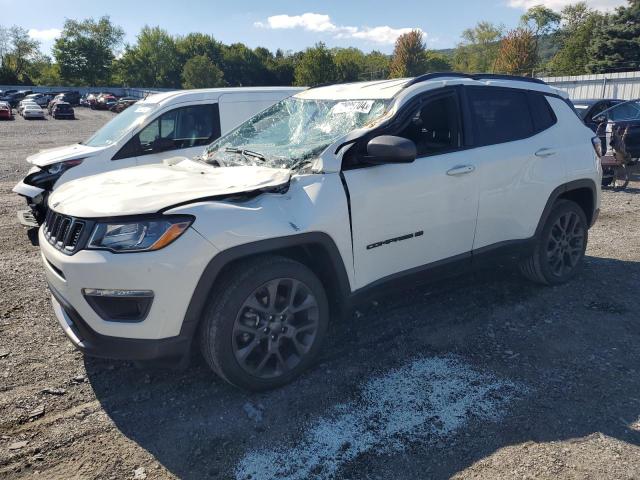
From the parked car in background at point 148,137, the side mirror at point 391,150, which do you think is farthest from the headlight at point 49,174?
the side mirror at point 391,150

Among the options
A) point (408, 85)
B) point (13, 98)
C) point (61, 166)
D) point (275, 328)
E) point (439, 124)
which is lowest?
point (275, 328)

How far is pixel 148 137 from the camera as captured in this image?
22.8ft

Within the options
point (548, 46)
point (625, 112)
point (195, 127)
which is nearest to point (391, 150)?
point (195, 127)

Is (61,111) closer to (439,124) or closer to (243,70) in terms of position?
(439,124)

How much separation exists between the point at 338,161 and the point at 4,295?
11.8 feet

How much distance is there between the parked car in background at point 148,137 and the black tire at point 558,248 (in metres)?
4.11

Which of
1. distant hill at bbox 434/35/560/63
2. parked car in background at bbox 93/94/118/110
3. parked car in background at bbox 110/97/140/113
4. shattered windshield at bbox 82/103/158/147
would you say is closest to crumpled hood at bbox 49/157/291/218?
shattered windshield at bbox 82/103/158/147

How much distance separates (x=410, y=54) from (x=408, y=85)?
252 feet

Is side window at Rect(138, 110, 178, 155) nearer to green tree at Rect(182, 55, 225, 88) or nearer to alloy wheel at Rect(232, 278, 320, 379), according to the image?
alloy wheel at Rect(232, 278, 320, 379)

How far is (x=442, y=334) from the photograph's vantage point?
12.9ft

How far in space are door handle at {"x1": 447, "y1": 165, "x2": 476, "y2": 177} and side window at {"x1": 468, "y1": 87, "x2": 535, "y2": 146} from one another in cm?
28

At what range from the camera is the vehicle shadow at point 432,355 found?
8.87 ft

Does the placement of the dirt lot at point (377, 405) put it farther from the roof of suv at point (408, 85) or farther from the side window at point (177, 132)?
the side window at point (177, 132)

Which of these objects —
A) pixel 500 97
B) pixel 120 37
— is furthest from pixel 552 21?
pixel 500 97
